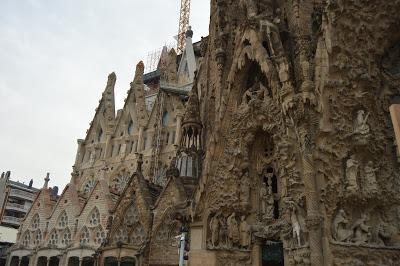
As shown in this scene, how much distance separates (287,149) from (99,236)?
11.0 meters

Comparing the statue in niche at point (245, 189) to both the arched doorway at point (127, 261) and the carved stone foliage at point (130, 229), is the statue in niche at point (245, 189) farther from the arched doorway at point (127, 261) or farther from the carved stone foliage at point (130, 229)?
the arched doorway at point (127, 261)

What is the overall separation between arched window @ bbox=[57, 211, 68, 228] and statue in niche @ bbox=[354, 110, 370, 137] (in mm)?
15126

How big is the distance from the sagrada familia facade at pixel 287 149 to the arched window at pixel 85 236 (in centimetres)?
249

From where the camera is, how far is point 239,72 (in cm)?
1178

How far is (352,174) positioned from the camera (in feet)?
29.4

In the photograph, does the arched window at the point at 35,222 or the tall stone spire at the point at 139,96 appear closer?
the arched window at the point at 35,222

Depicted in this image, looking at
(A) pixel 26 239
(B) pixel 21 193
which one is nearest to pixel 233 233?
(A) pixel 26 239

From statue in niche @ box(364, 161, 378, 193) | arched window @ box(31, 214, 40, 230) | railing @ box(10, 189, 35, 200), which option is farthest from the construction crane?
statue in niche @ box(364, 161, 378, 193)

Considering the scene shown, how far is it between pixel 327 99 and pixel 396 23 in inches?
121

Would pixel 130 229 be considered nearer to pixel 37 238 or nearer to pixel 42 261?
pixel 42 261

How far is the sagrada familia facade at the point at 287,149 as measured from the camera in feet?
29.0

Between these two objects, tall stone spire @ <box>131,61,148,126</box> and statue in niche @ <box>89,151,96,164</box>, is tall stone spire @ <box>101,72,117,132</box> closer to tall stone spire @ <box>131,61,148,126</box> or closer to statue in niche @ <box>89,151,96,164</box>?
statue in niche @ <box>89,151,96,164</box>

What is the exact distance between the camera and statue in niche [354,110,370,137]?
921cm

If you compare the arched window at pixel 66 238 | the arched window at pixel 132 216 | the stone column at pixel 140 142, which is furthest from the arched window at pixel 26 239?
the arched window at pixel 132 216
